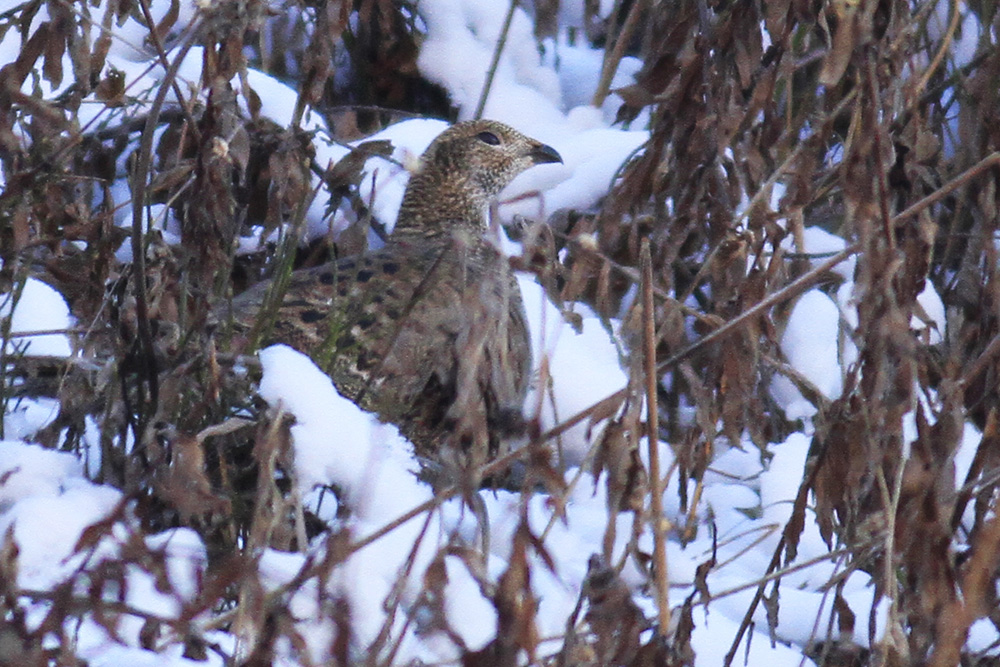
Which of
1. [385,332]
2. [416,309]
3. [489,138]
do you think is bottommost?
[385,332]

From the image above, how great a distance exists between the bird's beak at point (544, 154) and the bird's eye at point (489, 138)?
11 centimetres

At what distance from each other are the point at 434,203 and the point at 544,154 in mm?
382

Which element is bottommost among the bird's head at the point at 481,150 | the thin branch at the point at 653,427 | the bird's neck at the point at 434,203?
the thin branch at the point at 653,427

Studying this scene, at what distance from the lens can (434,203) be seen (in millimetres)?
4621

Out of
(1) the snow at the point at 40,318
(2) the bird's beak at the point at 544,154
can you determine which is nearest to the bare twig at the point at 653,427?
(1) the snow at the point at 40,318

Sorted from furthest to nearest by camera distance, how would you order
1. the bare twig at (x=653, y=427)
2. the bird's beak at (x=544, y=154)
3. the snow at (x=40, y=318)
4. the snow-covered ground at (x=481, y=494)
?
the bird's beak at (x=544, y=154)
the snow at (x=40, y=318)
the snow-covered ground at (x=481, y=494)
the bare twig at (x=653, y=427)

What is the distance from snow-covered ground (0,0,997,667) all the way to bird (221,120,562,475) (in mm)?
119

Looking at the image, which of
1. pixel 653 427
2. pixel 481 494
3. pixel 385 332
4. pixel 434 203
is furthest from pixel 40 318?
pixel 653 427

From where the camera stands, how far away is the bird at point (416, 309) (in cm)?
297

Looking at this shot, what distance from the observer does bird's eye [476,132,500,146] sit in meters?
4.56

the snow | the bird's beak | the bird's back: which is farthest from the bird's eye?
the snow

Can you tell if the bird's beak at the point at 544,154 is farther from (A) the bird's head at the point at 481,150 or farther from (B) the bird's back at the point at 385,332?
(B) the bird's back at the point at 385,332

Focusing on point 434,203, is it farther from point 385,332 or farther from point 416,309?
point 385,332

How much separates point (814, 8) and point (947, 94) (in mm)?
2981
